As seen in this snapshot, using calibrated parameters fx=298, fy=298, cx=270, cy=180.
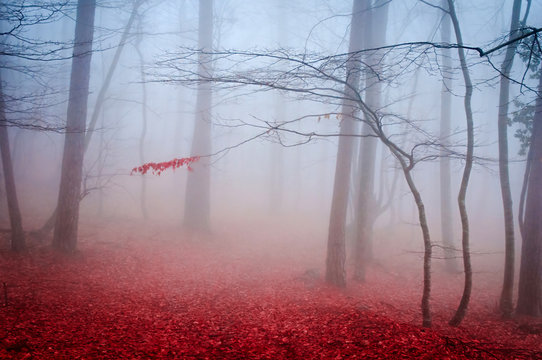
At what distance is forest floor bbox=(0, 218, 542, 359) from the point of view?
4168 millimetres

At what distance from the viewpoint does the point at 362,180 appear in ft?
A: 34.3

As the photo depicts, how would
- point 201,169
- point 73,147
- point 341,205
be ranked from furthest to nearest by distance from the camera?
point 201,169 < point 73,147 < point 341,205

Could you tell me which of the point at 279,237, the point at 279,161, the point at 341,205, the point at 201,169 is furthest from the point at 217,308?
the point at 279,161

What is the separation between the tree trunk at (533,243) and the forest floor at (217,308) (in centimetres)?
58

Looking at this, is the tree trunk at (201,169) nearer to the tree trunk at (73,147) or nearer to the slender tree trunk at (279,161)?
the tree trunk at (73,147)

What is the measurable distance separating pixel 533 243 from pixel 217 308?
7771mm

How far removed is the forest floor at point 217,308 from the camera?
13.7 feet

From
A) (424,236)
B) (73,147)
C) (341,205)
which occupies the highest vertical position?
(73,147)

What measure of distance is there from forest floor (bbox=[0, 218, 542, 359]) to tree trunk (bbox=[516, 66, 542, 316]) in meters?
0.58

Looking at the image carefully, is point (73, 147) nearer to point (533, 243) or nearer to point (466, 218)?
point (466, 218)

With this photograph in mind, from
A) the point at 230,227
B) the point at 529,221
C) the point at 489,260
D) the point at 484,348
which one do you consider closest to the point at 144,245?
the point at 230,227

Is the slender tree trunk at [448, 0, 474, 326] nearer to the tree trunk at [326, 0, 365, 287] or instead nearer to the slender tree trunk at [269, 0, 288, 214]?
the tree trunk at [326, 0, 365, 287]

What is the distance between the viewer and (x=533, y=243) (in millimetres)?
7258

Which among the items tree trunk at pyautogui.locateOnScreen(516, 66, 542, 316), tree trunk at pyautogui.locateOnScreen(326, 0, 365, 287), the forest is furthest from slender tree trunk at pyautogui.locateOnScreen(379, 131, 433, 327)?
tree trunk at pyautogui.locateOnScreen(326, 0, 365, 287)
